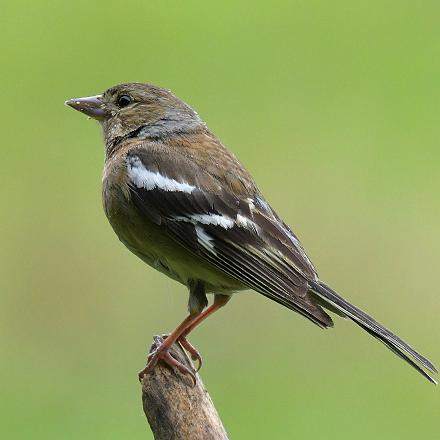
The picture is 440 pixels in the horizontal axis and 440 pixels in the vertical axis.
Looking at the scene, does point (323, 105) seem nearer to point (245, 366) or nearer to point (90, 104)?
point (245, 366)

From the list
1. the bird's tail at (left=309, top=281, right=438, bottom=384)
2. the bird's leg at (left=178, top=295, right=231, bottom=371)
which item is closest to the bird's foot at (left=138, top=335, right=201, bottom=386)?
the bird's leg at (left=178, top=295, right=231, bottom=371)

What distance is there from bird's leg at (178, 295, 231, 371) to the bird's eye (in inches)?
47.0

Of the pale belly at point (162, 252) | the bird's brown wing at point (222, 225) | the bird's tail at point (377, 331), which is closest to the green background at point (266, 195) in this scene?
the pale belly at point (162, 252)

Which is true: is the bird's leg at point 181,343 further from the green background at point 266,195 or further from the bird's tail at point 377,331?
the green background at point 266,195

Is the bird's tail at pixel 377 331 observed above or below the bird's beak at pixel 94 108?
below

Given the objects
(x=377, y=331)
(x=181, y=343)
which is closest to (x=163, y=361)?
(x=181, y=343)

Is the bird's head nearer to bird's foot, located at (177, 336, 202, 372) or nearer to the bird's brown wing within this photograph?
the bird's brown wing

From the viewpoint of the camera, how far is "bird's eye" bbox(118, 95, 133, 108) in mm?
6883

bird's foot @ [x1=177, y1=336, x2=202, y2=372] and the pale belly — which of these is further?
bird's foot @ [x1=177, y1=336, x2=202, y2=372]

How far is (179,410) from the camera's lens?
4785 millimetres

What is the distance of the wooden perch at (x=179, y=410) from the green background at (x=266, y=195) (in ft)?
10.6

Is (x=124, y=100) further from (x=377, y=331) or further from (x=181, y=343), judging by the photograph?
(x=377, y=331)

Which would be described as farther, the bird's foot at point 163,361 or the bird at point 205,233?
the bird at point 205,233

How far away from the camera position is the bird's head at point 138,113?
664cm
